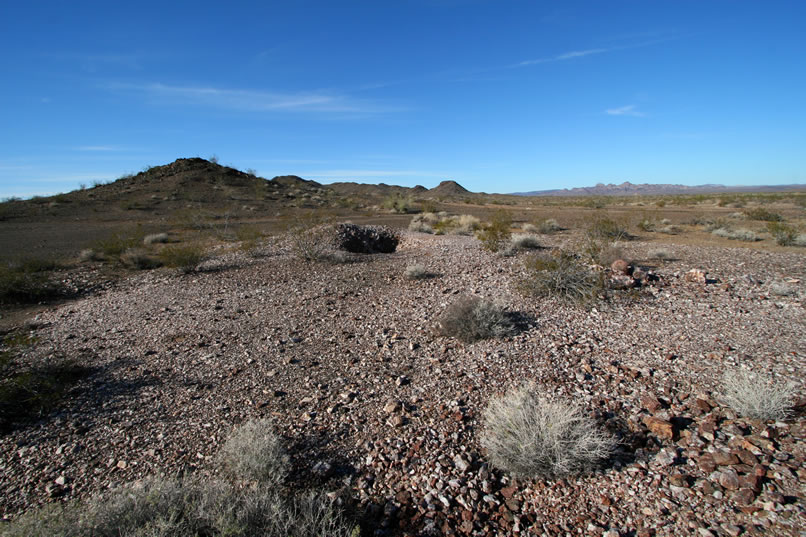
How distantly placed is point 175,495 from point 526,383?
365 centimetres

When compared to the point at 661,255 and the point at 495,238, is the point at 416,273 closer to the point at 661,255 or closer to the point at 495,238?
the point at 495,238

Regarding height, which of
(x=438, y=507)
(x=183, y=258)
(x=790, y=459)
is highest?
(x=183, y=258)

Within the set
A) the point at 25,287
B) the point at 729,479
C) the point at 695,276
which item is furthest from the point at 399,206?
the point at 729,479

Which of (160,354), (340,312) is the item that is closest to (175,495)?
(160,354)

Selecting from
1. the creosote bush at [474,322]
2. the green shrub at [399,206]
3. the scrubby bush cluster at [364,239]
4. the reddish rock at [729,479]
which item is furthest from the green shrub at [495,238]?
the green shrub at [399,206]

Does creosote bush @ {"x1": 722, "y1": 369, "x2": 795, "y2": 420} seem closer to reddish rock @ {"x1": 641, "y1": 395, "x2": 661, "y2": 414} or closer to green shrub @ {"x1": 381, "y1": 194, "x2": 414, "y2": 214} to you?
reddish rock @ {"x1": 641, "y1": 395, "x2": 661, "y2": 414}

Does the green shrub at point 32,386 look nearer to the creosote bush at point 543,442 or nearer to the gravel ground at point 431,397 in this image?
the gravel ground at point 431,397

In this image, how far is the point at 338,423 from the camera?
13.4 feet

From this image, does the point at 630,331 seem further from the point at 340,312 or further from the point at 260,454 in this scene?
the point at 260,454

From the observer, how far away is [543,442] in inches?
134

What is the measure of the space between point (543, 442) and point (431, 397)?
145cm

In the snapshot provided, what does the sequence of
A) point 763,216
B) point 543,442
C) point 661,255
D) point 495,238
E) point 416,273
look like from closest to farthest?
point 543,442
point 416,273
point 661,255
point 495,238
point 763,216

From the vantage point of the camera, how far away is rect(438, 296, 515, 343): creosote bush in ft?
19.5

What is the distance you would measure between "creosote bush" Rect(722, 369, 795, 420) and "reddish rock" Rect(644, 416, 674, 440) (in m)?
0.79
